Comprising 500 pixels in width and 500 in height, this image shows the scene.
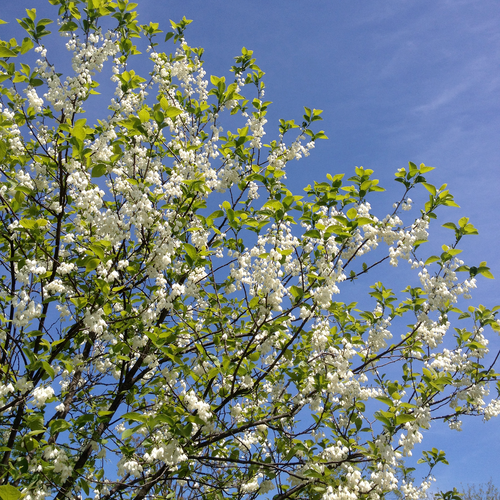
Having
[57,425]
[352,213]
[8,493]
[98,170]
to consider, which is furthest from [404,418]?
[98,170]

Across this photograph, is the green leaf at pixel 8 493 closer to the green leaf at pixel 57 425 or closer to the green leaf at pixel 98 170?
the green leaf at pixel 57 425

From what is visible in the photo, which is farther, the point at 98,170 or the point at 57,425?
the point at 98,170

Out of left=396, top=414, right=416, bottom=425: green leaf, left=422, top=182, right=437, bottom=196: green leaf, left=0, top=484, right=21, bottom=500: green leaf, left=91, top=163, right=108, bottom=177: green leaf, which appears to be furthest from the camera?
left=422, top=182, right=437, bottom=196: green leaf

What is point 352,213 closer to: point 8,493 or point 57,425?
point 57,425

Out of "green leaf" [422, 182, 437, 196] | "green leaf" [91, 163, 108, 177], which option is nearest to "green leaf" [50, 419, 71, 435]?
"green leaf" [91, 163, 108, 177]

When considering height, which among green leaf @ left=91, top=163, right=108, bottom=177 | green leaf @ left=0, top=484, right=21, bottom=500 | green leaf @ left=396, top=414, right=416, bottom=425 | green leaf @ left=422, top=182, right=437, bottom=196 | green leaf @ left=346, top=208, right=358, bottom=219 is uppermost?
green leaf @ left=422, top=182, right=437, bottom=196

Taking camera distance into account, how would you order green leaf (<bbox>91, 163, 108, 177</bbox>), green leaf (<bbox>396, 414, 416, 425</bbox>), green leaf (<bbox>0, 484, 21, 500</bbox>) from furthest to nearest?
green leaf (<bbox>91, 163, 108, 177</bbox>)
green leaf (<bbox>396, 414, 416, 425</bbox>)
green leaf (<bbox>0, 484, 21, 500</bbox>)

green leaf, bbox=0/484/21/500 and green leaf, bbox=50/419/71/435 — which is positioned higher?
green leaf, bbox=50/419/71/435

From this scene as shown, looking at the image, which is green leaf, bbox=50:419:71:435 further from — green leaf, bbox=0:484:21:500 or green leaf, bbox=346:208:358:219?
green leaf, bbox=346:208:358:219

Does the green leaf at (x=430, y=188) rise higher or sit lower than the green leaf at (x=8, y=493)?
higher

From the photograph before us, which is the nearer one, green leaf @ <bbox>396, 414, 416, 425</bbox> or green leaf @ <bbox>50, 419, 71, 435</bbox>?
green leaf @ <bbox>396, 414, 416, 425</bbox>

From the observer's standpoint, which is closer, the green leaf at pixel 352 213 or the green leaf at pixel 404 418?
the green leaf at pixel 404 418

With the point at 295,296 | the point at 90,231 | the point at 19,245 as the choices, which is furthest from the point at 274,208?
the point at 19,245

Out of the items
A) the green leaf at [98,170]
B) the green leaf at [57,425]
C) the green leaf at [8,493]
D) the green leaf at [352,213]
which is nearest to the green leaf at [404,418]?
the green leaf at [352,213]
